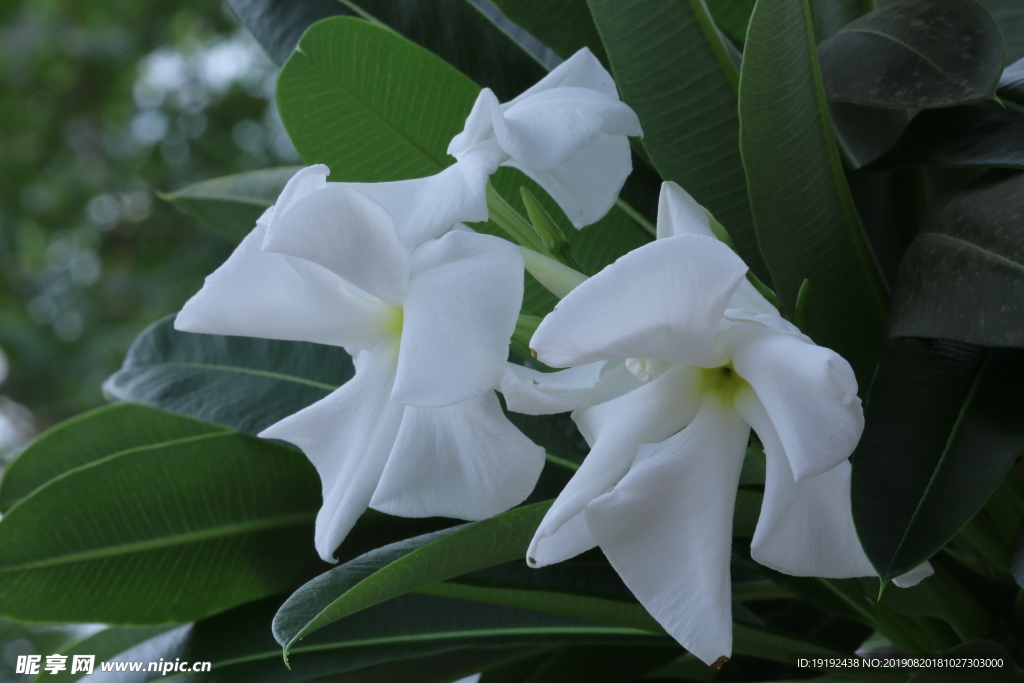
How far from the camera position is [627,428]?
1.15ft

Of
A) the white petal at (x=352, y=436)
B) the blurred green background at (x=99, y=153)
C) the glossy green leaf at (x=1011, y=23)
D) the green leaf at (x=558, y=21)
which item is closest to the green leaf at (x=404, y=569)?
the white petal at (x=352, y=436)

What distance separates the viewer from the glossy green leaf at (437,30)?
668 millimetres

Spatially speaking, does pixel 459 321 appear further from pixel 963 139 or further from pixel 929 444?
pixel 963 139

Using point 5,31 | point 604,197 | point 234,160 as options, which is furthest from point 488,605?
point 5,31

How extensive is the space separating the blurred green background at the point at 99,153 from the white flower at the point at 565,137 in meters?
2.15

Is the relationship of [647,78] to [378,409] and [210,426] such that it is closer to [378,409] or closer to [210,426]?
[378,409]

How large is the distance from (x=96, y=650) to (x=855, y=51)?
2.55 feet

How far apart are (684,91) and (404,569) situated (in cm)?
31

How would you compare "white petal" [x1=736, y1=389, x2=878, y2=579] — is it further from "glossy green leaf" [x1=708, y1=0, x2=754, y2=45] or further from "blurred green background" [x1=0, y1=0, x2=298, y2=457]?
"blurred green background" [x1=0, y1=0, x2=298, y2=457]

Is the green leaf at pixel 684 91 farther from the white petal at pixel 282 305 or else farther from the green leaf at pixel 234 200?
the green leaf at pixel 234 200

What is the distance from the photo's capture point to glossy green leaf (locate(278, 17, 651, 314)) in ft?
1.89

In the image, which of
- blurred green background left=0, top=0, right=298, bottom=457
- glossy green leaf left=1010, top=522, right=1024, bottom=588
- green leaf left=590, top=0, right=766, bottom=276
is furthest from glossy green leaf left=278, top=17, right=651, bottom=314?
blurred green background left=0, top=0, right=298, bottom=457

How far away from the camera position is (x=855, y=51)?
546 millimetres

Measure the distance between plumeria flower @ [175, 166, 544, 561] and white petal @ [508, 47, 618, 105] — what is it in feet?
0.50
